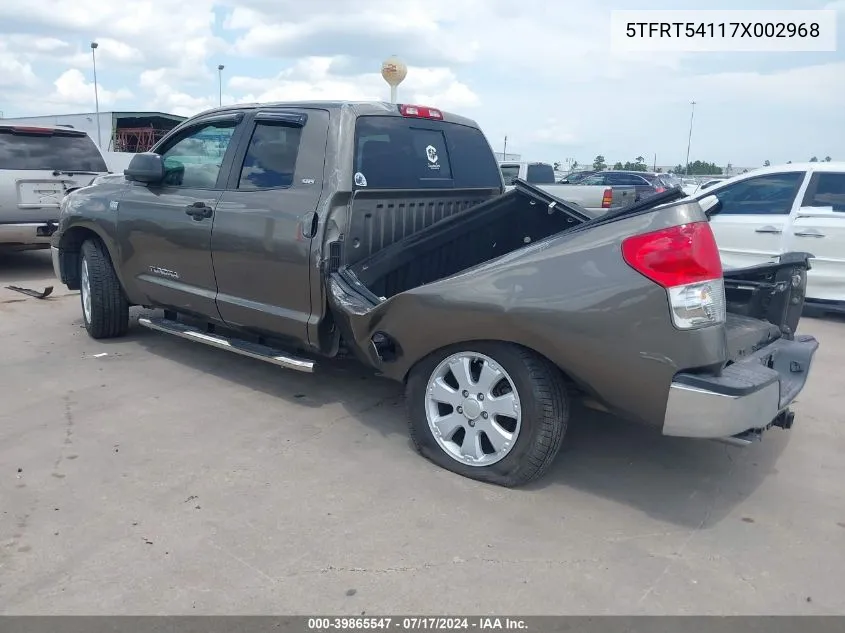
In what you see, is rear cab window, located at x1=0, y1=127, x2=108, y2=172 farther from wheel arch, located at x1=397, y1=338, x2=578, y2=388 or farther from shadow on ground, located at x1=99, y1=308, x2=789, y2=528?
wheel arch, located at x1=397, y1=338, x2=578, y2=388

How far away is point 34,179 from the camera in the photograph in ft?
27.8

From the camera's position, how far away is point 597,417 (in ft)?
14.9

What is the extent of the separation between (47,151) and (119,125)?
2704cm

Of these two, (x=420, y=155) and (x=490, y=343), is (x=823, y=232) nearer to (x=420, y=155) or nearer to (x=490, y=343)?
(x=420, y=155)

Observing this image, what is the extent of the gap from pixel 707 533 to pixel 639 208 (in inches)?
57.8

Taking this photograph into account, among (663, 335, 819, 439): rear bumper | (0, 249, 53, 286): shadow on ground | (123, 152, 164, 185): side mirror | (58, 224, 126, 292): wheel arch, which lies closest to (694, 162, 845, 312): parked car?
(663, 335, 819, 439): rear bumper

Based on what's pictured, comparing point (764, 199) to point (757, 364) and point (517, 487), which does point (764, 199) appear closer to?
point (757, 364)

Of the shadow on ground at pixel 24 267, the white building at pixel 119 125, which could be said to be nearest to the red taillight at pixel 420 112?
the shadow on ground at pixel 24 267

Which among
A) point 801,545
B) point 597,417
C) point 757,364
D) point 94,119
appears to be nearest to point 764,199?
point 597,417

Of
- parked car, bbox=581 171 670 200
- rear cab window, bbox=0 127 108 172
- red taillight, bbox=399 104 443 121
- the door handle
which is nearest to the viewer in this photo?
red taillight, bbox=399 104 443 121

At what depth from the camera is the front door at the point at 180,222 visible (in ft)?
15.7

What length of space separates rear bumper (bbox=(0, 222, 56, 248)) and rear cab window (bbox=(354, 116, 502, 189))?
18.9 ft

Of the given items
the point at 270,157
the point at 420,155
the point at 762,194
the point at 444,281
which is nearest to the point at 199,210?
the point at 270,157

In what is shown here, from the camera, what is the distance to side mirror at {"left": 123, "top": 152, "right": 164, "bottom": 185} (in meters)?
4.96
